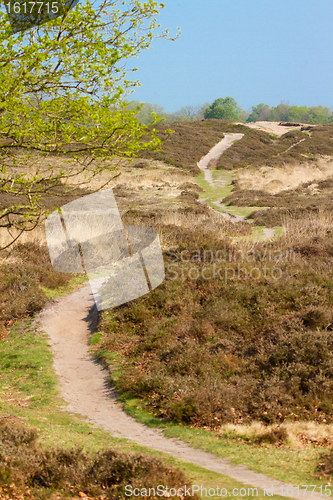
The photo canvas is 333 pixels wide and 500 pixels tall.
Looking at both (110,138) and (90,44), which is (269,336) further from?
(90,44)

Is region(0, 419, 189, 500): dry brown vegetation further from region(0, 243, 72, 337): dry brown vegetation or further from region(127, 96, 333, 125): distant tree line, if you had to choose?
region(127, 96, 333, 125): distant tree line

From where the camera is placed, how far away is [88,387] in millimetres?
8164

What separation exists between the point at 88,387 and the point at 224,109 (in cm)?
11531

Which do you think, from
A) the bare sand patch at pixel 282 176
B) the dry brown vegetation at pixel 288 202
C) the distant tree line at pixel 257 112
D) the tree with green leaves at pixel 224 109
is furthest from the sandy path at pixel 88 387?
the tree with green leaves at pixel 224 109

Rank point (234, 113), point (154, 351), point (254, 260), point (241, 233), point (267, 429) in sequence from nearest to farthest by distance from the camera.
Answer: point (267, 429), point (154, 351), point (254, 260), point (241, 233), point (234, 113)

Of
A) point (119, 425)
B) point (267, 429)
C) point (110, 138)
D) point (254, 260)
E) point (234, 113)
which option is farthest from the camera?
point (234, 113)

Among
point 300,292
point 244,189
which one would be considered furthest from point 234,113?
point 300,292

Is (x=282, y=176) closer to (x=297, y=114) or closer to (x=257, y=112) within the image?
(x=297, y=114)

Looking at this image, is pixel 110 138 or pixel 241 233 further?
pixel 241 233

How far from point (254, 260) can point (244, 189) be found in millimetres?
18865

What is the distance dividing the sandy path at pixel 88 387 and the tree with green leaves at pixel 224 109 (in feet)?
356

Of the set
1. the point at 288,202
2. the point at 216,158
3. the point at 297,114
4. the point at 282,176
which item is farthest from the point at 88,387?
the point at 297,114

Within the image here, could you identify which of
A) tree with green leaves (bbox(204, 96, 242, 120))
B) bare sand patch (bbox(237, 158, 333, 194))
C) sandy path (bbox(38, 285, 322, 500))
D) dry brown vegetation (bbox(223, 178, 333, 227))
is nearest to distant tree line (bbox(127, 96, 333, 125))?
tree with green leaves (bbox(204, 96, 242, 120))

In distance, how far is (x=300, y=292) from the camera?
9.28 metres
